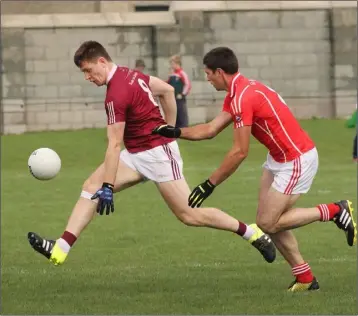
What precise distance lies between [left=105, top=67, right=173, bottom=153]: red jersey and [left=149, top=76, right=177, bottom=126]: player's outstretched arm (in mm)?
283

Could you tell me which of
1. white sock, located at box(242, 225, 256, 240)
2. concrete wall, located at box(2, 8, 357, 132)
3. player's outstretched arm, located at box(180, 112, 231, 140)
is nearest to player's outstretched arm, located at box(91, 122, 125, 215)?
player's outstretched arm, located at box(180, 112, 231, 140)

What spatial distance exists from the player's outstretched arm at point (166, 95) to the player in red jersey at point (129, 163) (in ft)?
0.09

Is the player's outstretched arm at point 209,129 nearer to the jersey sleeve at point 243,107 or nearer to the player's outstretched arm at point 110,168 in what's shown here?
the jersey sleeve at point 243,107

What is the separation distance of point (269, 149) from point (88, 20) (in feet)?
90.9

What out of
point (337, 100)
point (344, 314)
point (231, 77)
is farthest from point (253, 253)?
point (337, 100)

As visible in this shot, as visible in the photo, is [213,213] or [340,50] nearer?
[213,213]

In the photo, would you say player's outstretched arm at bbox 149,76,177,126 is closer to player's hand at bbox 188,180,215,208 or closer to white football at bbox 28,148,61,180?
white football at bbox 28,148,61,180

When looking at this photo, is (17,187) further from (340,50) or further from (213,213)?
(340,50)

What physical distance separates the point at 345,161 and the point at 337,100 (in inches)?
390

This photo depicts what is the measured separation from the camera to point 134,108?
1195cm

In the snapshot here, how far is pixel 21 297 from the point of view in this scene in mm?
11289

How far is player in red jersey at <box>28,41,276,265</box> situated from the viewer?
38.4 feet

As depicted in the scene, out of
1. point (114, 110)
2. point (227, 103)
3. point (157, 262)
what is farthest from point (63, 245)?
point (157, 262)

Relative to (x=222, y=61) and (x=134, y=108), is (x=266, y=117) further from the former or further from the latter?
(x=134, y=108)
